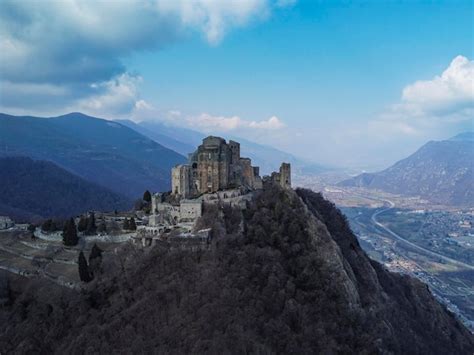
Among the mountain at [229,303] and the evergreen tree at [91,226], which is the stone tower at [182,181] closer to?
the mountain at [229,303]

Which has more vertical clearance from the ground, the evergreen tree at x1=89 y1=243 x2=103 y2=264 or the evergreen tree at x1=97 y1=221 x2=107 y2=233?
the evergreen tree at x1=97 y1=221 x2=107 y2=233

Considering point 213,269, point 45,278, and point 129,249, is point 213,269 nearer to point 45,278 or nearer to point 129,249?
point 129,249

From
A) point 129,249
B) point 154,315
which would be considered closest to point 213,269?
point 154,315

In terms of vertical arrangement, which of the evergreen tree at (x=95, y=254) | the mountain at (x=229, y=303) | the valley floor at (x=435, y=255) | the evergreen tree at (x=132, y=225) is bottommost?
the valley floor at (x=435, y=255)

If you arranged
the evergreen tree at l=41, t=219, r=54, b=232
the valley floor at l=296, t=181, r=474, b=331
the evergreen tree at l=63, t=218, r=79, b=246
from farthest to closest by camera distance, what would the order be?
the valley floor at l=296, t=181, r=474, b=331 < the evergreen tree at l=41, t=219, r=54, b=232 < the evergreen tree at l=63, t=218, r=79, b=246

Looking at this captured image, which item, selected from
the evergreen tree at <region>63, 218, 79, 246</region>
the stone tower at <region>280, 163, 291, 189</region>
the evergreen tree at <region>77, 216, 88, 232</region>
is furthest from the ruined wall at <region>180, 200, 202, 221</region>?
the stone tower at <region>280, 163, 291, 189</region>

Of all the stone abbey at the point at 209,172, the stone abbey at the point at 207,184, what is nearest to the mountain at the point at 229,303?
the stone abbey at the point at 207,184

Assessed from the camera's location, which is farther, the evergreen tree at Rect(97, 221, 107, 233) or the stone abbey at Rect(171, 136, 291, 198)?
the stone abbey at Rect(171, 136, 291, 198)

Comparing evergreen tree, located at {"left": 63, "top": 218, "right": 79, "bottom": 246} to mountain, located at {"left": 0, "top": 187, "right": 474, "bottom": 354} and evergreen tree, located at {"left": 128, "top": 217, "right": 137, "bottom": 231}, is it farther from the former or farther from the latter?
mountain, located at {"left": 0, "top": 187, "right": 474, "bottom": 354}
